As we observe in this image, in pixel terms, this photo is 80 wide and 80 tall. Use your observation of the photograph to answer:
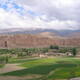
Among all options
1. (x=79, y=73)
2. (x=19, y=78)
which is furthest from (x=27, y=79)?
(x=79, y=73)

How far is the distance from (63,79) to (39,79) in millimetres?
4632

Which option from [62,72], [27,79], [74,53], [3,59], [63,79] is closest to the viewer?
[63,79]

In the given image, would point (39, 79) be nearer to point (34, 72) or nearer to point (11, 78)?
point (11, 78)

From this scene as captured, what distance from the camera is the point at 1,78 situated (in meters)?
50.7

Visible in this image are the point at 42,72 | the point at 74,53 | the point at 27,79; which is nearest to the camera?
the point at 27,79

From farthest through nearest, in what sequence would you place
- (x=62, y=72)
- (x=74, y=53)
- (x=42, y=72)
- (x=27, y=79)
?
1. (x=74, y=53)
2. (x=42, y=72)
3. (x=62, y=72)
4. (x=27, y=79)

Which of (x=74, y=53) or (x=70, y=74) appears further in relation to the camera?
(x=74, y=53)

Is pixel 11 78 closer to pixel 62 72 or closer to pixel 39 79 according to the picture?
pixel 39 79

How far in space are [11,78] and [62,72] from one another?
1041 cm

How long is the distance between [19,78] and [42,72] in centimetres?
819

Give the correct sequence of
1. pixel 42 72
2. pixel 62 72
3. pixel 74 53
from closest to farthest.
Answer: pixel 62 72 → pixel 42 72 → pixel 74 53

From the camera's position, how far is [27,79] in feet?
161

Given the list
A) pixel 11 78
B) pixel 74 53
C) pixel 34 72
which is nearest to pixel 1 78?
pixel 11 78

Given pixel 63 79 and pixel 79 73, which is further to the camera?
pixel 79 73
